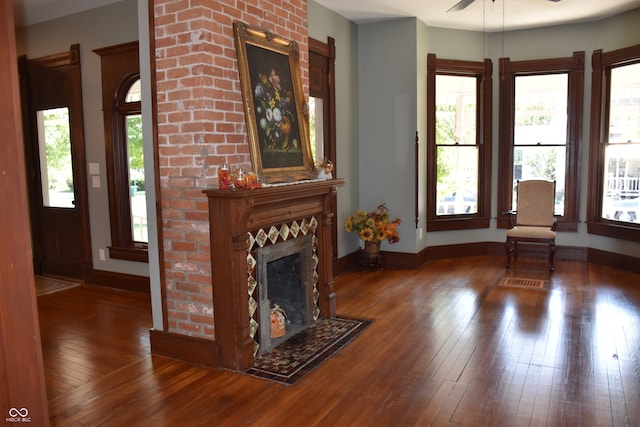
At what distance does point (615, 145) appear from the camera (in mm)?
6141

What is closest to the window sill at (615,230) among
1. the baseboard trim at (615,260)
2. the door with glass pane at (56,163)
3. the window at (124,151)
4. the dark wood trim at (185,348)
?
the baseboard trim at (615,260)

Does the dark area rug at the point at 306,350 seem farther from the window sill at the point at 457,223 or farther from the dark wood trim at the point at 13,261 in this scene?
the window sill at the point at 457,223

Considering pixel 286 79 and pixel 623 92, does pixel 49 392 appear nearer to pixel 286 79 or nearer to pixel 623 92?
pixel 286 79

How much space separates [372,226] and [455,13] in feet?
8.51

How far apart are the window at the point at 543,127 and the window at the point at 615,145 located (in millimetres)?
227

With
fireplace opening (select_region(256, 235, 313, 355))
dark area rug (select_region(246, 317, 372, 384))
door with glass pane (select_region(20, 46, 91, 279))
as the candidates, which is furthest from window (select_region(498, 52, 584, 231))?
door with glass pane (select_region(20, 46, 91, 279))

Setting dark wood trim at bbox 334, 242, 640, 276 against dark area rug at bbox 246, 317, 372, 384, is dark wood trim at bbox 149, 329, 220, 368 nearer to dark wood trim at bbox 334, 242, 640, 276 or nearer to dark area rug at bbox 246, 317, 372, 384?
dark area rug at bbox 246, 317, 372, 384

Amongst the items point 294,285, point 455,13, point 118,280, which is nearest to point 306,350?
point 294,285

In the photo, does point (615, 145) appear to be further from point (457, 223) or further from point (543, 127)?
point (457, 223)

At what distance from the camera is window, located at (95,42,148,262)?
512 cm

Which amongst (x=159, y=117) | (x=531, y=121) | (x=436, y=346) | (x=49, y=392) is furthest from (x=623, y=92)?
(x=49, y=392)

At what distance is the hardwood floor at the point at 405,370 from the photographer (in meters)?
2.79

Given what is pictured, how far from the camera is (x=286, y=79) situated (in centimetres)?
392

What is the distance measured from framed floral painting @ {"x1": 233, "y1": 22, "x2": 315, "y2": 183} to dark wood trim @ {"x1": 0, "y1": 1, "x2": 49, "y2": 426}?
6.57 feet
